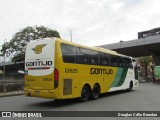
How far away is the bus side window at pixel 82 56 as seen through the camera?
14508mm

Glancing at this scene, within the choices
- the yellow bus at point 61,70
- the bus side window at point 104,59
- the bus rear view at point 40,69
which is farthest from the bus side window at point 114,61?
the bus rear view at point 40,69

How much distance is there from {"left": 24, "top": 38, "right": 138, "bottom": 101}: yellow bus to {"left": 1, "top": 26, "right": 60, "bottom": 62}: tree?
145 ft

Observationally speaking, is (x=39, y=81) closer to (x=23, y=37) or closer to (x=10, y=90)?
(x=10, y=90)

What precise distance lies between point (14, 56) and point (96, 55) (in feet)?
156

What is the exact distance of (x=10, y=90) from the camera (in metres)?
24.2

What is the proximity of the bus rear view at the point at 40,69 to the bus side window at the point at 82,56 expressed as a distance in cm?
182

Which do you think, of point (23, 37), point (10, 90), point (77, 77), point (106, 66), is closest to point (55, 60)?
point (77, 77)

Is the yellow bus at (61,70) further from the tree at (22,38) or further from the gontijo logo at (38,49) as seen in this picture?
the tree at (22,38)

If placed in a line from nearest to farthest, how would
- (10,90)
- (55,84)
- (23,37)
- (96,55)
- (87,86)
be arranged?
(55,84), (87,86), (96,55), (10,90), (23,37)

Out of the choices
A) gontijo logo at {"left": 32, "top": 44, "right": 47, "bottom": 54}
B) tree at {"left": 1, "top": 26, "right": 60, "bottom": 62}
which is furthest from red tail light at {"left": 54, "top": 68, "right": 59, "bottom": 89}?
tree at {"left": 1, "top": 26, "right": 60, "bottom": 62}

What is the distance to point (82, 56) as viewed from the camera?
588 inches

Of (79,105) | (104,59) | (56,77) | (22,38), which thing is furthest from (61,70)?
(22,38)

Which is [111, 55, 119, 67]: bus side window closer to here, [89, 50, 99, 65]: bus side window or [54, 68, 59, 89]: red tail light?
[89, 50, 99, 65]: bus side window

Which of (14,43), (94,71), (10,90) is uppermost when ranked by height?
(14,43)
